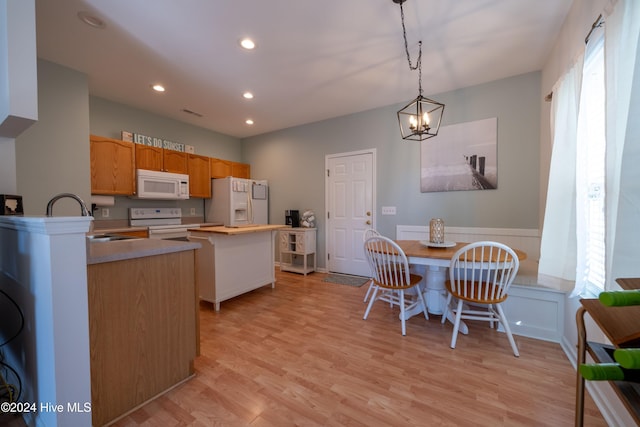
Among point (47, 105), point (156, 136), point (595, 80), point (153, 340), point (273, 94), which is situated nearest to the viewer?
point (153, 340)

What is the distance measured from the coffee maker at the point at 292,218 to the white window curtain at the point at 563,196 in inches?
135

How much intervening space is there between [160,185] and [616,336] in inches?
177

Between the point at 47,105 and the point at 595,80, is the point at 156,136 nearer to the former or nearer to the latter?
the point at 47,105

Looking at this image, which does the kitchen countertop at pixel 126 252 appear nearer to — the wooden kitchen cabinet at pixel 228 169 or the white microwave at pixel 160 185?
the white microwave at pixel 160 185

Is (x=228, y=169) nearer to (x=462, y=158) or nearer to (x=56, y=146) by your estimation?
(x=56, y=146)

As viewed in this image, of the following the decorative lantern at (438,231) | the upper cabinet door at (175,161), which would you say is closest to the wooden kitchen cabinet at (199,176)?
the upper cabinet door at (175,161)

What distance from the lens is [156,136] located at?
4.03m

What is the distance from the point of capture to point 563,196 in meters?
Answer: 1.86

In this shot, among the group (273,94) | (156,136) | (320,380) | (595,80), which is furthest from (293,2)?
(156,136)

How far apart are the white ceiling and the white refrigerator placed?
1447 mm

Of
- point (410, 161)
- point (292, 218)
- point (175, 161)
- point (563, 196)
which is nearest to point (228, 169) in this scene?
point (175, 161)

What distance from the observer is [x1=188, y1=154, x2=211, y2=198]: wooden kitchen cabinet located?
4273 mm

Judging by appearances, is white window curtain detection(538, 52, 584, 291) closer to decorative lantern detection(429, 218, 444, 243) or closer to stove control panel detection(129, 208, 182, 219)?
decorative lantern detection(429, 218, 444, 243)

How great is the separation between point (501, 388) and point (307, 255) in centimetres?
328
